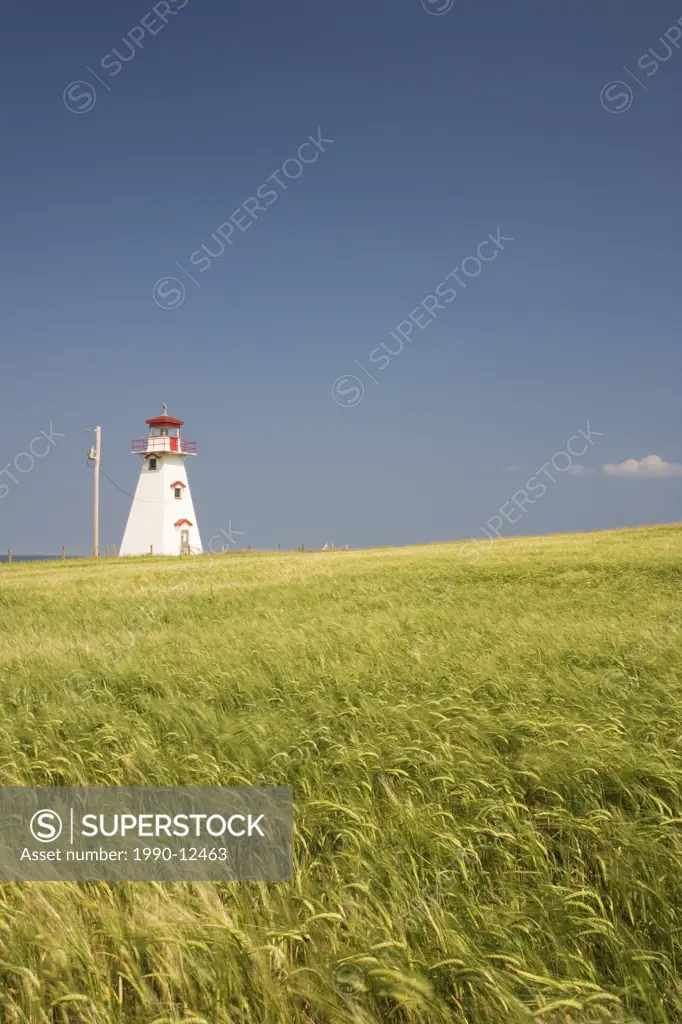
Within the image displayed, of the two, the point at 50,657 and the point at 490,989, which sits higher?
the point at 50,657

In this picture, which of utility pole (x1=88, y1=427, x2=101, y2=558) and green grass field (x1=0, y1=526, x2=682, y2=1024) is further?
utility pole (x1=88, y1=427, x2=101, y2=558)

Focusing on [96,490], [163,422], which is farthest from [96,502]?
[163,422]

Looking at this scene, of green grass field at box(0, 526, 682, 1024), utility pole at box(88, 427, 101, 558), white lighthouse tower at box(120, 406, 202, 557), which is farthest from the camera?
white lighthouse tower at box(120, 406, 202, 557)

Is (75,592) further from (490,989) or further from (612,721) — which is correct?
(490,989)

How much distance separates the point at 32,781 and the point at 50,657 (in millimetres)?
4980

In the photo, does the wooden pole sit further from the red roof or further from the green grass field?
the green grass field

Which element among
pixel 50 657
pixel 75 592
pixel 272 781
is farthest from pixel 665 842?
pixel 75 592

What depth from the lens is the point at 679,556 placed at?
77.1ft

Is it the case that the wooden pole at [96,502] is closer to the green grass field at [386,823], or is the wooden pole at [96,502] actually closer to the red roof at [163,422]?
the red roof at [163,422]

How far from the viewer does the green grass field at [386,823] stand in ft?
8.43

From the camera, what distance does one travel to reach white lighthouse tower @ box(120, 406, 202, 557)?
64.9 m

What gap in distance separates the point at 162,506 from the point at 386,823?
64225mm

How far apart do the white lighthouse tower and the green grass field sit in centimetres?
5653

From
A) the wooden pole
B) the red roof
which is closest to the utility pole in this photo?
the wooden pole
